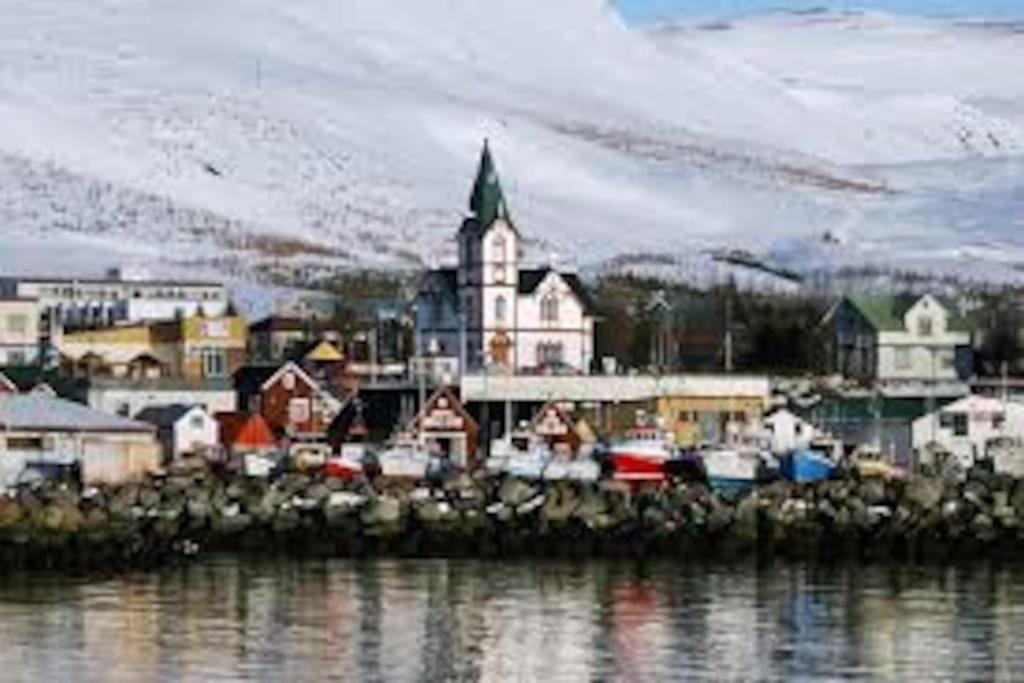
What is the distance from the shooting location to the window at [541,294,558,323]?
27.8 meters

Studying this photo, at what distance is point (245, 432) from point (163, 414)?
486 mm

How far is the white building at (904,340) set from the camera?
2934 centimetres

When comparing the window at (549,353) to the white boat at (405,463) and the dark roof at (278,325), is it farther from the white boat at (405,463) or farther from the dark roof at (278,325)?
the white boat at (405,463)

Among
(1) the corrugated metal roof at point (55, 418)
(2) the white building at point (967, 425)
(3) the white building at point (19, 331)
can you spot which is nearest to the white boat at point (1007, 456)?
(2) the white building at point (967, 425)

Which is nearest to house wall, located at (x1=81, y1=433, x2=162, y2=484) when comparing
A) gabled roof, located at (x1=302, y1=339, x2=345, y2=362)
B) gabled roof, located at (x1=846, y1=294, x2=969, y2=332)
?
gabled roof, located at (x1=302, y1=339, x2=345, y2=362)

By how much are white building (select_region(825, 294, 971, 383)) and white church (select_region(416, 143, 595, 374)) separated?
246 cm

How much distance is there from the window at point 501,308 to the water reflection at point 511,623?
10.3 meters

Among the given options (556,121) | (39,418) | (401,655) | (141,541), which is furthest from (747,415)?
(556,121)

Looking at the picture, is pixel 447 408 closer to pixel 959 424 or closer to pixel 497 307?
pixel 959 424

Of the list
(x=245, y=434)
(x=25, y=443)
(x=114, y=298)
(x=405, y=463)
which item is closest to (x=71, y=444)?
(x=25, y=443)

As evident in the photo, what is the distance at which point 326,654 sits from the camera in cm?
1318

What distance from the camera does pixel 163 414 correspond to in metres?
22.1

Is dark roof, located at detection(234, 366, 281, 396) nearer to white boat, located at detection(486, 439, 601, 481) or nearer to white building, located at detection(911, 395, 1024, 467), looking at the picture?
white boat, located at detection(486, 439, 601, 481)

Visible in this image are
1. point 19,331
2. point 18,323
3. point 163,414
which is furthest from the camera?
point 18,323
